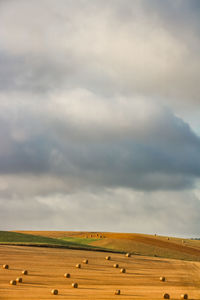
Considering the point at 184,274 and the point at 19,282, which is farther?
the point at 184,274

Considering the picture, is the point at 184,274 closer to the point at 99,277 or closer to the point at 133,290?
the point at 99,277

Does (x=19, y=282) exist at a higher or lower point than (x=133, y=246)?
lower

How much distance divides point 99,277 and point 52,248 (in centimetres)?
1713

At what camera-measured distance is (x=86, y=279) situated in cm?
2566

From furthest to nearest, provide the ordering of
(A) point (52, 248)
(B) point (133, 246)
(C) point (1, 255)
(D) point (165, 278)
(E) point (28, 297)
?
(B) point (133, 246) → (A) point (52, 248) → (C) point (1, 255) → (D) point (165, 278) → (E) point (28, 297)

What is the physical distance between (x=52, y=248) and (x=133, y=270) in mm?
13154

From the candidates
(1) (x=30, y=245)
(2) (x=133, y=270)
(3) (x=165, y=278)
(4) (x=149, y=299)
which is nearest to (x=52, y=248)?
(1) (x=30, y=245)

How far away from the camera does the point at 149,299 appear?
20.2 m

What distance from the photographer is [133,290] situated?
22938 millimetres

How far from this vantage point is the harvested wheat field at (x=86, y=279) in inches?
822

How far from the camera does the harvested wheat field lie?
20875 millimetres

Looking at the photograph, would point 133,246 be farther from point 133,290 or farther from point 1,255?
point 133,290

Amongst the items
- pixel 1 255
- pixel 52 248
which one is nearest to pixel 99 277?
pixel 1 255

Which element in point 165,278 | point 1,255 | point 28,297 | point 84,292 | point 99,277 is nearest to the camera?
point 28,297
